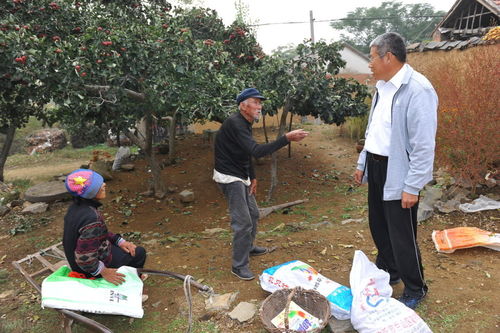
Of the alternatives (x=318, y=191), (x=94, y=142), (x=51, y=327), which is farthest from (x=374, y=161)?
(x=94, y=142)

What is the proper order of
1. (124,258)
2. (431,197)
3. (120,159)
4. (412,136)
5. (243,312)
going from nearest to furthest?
(412,136) → (243,312) → (124,258) → (431,197) → (120,159)

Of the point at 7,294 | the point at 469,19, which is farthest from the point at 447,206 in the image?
the point at 469,19

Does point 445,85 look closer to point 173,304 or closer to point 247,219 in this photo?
point 247,219

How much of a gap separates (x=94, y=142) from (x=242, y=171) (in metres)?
14.6

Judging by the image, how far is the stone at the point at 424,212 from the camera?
177 inches

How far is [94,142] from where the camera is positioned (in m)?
16.4

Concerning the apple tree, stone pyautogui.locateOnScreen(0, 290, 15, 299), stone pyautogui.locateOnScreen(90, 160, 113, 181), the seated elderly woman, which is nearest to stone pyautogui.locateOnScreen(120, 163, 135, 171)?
stone pyautogui.locateOnScreen(90, 160, 113, 181)

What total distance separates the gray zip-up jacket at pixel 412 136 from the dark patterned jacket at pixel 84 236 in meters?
2.14

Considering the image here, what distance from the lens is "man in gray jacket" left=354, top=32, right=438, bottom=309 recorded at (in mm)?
2447

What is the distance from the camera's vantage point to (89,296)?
2.55m

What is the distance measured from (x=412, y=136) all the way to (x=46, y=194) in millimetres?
6718

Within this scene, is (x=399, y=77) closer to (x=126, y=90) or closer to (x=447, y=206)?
(x=447, y=206)

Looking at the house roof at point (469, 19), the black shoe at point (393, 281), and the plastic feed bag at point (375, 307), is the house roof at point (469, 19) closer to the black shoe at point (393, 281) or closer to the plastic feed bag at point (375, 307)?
the black shoe at point (393, 281)

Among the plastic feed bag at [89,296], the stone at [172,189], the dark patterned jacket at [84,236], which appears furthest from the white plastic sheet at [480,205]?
the stone at [172,189]
